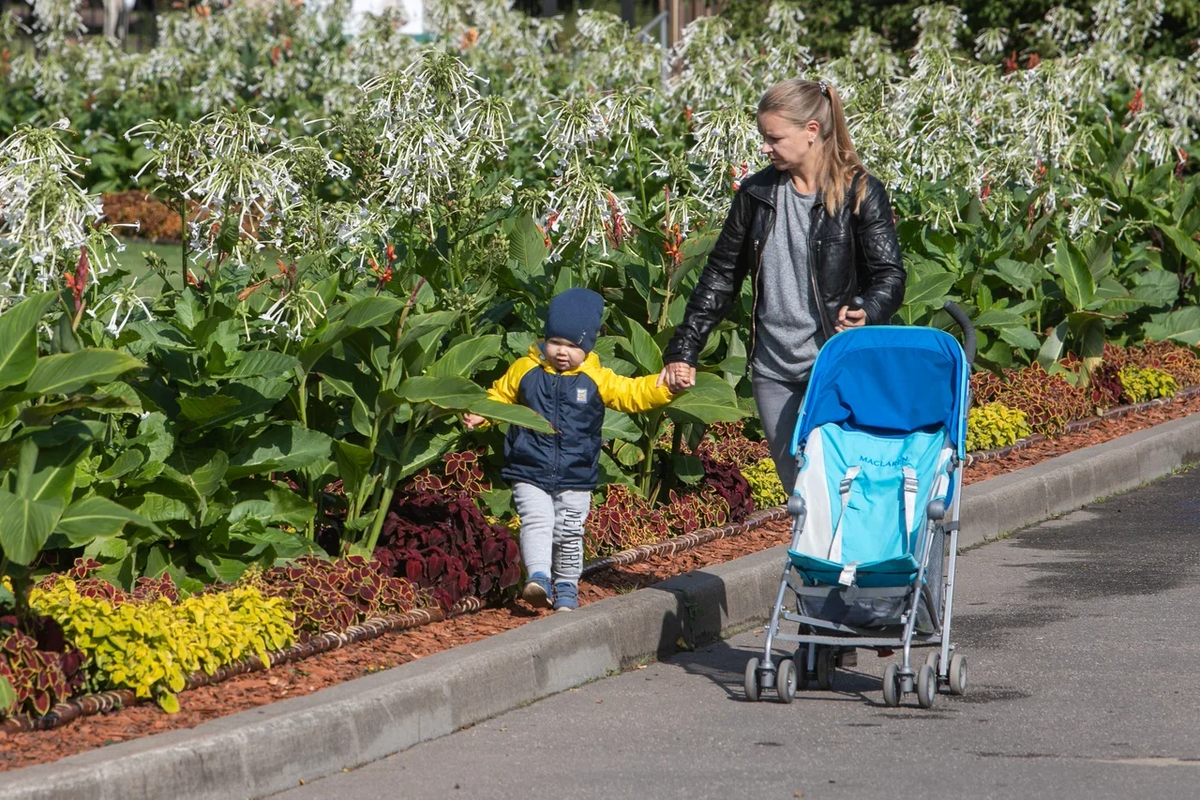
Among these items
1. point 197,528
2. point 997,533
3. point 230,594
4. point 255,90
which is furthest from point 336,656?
point 255,90

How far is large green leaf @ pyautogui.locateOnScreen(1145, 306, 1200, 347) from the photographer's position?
38.9 feet

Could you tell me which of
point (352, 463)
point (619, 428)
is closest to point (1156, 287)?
point (619, 428)

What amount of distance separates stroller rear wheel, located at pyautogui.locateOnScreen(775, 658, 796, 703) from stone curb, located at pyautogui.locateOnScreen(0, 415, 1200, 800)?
0.72m

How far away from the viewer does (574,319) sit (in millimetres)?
5859

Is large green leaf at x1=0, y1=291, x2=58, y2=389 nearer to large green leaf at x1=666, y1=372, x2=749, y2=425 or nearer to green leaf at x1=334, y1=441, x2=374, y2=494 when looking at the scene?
green leaf at x1=334, y1=441, x2=374, y2=494

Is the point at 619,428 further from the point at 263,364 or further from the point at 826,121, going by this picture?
the point at 826,121

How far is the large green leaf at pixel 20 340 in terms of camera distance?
480 centimetres

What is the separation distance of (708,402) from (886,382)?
129cm

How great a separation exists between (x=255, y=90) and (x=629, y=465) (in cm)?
1521

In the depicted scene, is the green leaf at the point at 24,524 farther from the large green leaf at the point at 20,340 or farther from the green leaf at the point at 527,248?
the green leaf at the point at 527,248

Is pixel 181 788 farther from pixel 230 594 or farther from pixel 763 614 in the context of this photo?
pixel 763 614

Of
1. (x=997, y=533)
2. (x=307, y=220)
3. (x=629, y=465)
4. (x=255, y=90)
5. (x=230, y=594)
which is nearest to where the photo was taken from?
(x=230, y=594)

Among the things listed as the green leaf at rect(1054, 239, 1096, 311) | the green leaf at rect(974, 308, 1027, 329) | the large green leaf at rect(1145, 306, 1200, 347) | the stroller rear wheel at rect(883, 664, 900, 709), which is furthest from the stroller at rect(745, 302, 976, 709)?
the large green leaf at rect(1145, 306, 1200, 347)

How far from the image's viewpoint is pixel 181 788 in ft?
13.9
